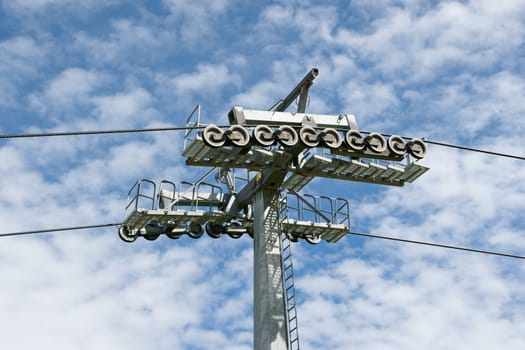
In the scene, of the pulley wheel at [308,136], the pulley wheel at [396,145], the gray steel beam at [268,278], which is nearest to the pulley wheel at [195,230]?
the gray steel beam at [268,278]

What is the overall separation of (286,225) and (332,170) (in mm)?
2485

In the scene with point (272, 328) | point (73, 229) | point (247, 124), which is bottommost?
point (272, 328)

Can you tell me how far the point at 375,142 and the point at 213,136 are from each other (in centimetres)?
383

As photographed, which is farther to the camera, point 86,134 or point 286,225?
point 286,225

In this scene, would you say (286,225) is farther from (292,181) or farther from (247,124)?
(247,124)

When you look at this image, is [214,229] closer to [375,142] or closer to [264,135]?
[264,135]

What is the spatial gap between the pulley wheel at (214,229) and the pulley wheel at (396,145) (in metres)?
6.06

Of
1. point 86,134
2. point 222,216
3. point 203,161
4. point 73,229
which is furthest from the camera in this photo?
point 222,216

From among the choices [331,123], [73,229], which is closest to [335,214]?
[331,123]

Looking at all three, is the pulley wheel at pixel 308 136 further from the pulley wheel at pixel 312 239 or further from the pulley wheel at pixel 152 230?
the pulley wheel at pixel 152 230

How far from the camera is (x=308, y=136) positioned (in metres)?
19.2

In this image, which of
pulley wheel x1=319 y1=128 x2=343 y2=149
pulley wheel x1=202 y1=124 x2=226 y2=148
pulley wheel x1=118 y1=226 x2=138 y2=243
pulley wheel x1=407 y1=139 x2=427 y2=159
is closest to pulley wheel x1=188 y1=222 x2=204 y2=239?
pulley wheel x1=118 y1=226 x2=138 y2=243

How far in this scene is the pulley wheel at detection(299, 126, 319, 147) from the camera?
19125mm

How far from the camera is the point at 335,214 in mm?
23031
